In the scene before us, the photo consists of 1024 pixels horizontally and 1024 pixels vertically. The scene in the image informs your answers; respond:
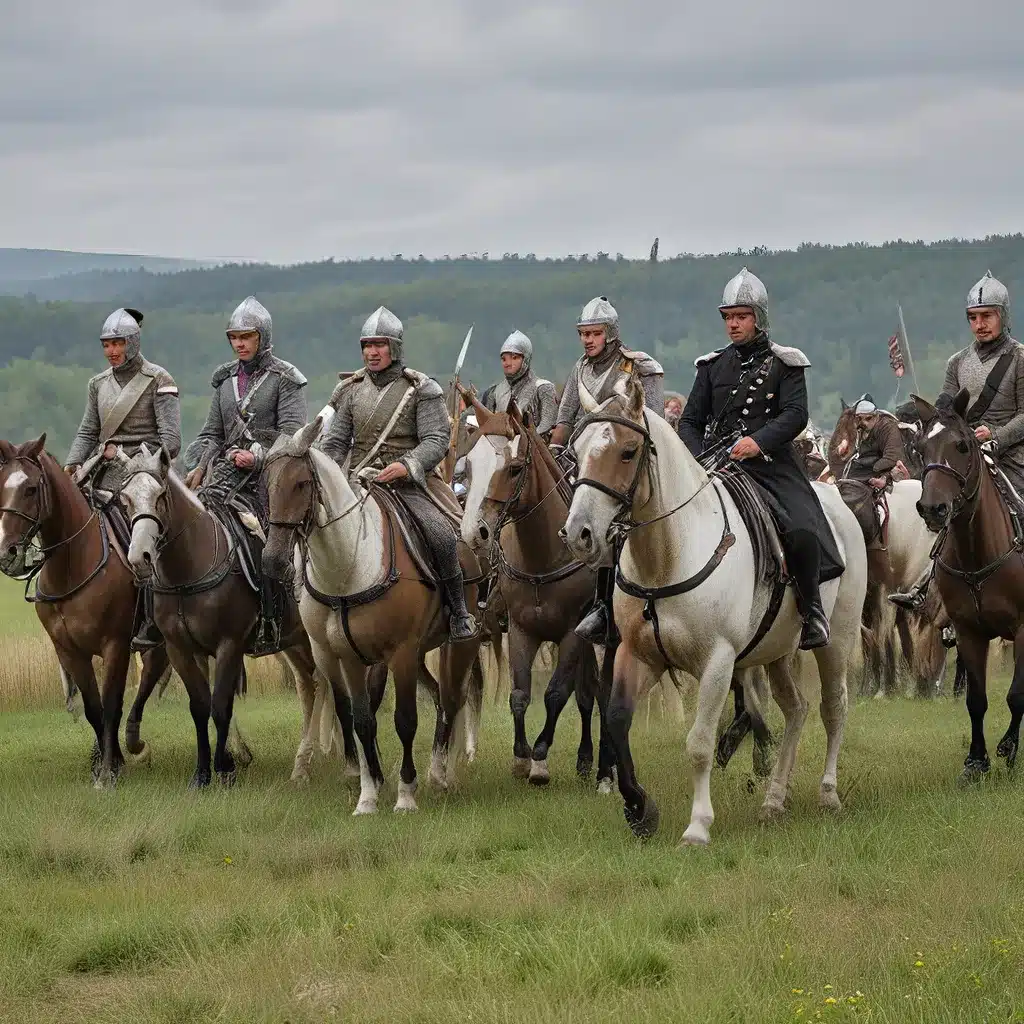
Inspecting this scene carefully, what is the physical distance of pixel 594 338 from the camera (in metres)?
12.8

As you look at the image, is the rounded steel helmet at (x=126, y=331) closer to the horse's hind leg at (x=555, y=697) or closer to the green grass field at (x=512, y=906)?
the green grass field at (x=512, y=906)

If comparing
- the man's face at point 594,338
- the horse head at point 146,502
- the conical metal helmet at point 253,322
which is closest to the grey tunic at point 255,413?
the conical metal helmet at point 253,322

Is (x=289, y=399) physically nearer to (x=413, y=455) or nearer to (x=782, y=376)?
(x=413, y=455)

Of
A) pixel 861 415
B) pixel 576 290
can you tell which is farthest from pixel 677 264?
pixel 861 415

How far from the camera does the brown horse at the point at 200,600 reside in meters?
11.7

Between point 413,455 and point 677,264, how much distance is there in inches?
6482

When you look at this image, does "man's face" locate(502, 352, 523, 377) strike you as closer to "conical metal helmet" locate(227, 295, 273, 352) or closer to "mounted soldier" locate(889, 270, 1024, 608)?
"conical metal helmet" locate(227, 295, 273, 352)

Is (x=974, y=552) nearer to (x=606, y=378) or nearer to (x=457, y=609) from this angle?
(x=606, y=378)

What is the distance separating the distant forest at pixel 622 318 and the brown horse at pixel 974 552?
443 feet

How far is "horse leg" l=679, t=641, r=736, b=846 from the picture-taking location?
9.20 m

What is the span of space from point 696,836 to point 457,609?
2.91 metres

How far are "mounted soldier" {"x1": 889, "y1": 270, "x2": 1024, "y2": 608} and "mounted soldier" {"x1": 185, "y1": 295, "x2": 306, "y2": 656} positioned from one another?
4728 mm

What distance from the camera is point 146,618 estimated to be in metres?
12.5

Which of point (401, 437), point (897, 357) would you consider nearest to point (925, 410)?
point (401, 437)
